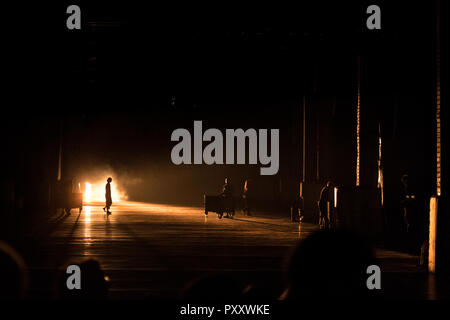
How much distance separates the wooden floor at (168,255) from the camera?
11.9m

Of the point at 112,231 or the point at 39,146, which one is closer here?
the point at 112,231

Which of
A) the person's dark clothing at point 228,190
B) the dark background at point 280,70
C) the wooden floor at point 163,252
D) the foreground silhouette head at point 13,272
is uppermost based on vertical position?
the dark background at point 280,70

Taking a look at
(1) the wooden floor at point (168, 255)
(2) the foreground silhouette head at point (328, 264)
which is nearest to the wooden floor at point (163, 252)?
(1) the wooden floor at point (168, 255)

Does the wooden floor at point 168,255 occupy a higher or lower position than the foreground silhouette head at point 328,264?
lower

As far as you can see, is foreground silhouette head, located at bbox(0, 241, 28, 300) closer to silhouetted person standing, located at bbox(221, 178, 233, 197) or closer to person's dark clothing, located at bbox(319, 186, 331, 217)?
person's dark clothing, located at bbox(319, 186, 331, 217)

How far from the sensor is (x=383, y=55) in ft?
110

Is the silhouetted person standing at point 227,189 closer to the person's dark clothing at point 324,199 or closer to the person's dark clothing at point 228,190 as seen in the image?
the person's dark clothing at point 228,190

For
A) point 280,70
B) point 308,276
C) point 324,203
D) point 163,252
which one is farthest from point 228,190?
point 308,276

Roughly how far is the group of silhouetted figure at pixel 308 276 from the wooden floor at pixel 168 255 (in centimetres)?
479

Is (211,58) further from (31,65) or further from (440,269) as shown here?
(440,269)

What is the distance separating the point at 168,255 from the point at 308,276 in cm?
1438

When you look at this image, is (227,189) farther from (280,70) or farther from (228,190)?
(280,70)
